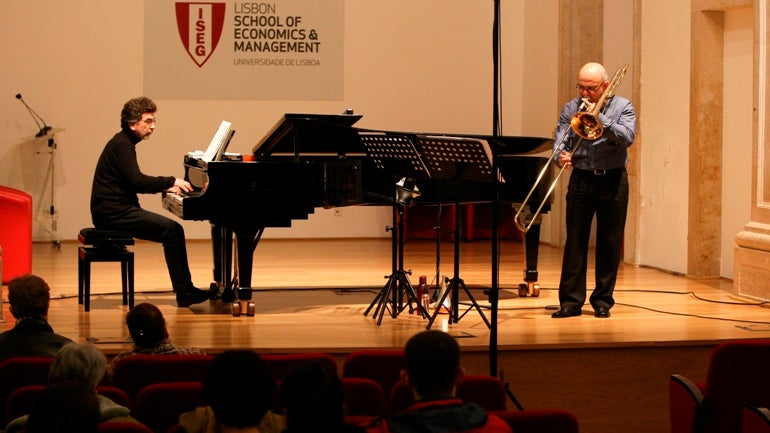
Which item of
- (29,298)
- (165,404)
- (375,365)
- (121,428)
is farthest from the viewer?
(29,298)

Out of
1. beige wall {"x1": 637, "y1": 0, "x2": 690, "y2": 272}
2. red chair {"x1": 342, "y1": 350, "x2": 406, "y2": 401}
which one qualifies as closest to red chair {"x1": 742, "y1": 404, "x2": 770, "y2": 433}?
red chair {"x1": 342, "y1": 350, "x2": 406, "y2": 401}

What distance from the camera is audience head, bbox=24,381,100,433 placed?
2498 mm

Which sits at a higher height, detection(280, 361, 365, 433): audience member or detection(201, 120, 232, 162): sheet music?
detection(201, 120, 232, 162): sheet music

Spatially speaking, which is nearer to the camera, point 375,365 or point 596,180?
point 375,365

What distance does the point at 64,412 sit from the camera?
2.50 metres

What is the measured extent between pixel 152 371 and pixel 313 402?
1.63 metres

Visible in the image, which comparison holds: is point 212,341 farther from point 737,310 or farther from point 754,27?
point 754,27

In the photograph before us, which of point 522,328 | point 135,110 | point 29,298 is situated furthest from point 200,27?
point 29,298

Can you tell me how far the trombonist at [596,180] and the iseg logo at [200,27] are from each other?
593cm

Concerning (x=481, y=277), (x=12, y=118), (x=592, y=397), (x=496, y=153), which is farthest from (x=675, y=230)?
(x=12, y=118)

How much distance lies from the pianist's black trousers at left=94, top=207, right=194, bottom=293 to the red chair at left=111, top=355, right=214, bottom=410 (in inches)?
116

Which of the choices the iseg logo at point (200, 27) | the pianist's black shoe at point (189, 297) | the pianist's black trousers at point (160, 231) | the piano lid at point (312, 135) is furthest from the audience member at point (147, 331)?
the iseg logo at point (200, 27)

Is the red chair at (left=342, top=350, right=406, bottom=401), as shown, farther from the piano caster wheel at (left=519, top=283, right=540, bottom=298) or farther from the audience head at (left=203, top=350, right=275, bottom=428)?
the piano caster wheel at (left=519, top=283, right=540, bottom=298)

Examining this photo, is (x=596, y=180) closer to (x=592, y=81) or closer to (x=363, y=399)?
(x=592, y=81)
